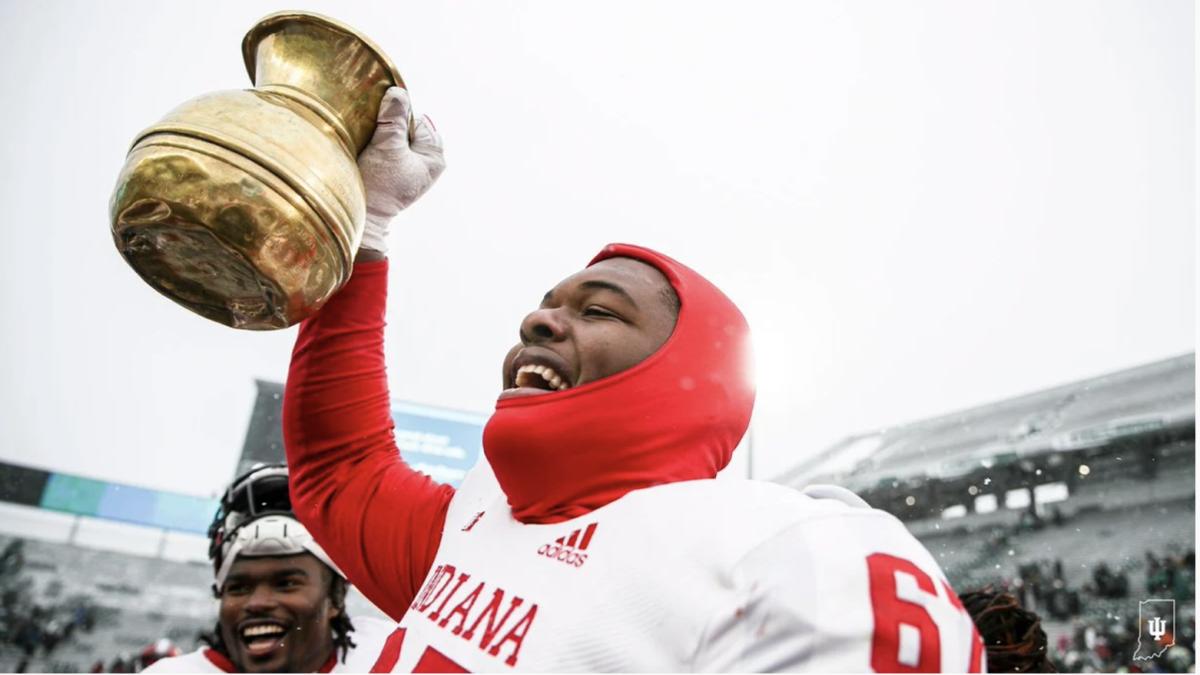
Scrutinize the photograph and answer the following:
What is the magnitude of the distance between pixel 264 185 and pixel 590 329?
1.92 ft

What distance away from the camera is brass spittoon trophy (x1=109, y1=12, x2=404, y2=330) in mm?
1315

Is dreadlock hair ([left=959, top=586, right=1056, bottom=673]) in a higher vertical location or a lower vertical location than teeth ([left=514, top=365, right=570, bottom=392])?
lower

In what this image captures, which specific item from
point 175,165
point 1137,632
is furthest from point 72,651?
point 175,165

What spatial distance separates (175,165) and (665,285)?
86 centimetres

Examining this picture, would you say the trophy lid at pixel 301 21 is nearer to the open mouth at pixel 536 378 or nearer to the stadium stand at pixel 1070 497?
the open mouth at pixel 536 378

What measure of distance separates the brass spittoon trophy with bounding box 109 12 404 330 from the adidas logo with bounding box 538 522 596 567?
0.63 m

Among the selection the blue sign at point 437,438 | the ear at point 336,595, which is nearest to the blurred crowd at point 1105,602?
the ear at point 336,595

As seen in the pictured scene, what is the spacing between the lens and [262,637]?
2.76 meters

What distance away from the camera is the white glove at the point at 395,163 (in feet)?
5.51

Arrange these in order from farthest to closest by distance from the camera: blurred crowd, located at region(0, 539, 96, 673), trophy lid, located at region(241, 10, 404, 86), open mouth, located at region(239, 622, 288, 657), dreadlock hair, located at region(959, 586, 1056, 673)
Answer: blurred crowd, located at region(0, 539, 96, 673) < open mouth, located at region(239, 622, 288, 657) < dreadlock hair, located at region(959, 586, 1056, 673) < trophy lid, located at region(241, 10, 404, 86)

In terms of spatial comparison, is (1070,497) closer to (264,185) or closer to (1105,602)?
(1105,602)

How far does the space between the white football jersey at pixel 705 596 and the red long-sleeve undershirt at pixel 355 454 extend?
0.39 metres

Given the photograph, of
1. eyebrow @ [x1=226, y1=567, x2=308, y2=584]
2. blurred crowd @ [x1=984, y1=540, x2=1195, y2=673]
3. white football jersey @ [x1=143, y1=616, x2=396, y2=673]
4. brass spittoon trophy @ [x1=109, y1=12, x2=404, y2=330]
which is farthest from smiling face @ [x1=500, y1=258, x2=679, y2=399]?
blurred crowd @ [x1=984, y1=540, x2=1195, y2=673]

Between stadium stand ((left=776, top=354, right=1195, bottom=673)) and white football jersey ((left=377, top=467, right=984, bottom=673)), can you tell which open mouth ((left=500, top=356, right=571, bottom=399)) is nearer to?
white football jersey ((left=377, top=467, right=984, bottom=673))
